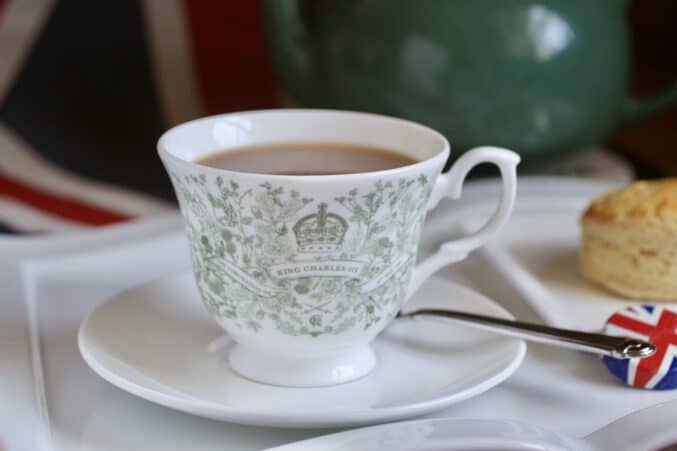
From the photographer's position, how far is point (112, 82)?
1.31 meters

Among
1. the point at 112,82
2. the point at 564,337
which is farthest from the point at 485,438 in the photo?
the point at 112,82

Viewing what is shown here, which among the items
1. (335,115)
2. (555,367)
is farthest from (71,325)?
(555,367)

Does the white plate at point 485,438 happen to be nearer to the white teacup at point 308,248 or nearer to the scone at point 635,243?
the white teacup at point 308,248

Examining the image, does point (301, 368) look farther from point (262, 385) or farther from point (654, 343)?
point (654, 343)

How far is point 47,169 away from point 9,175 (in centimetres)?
5

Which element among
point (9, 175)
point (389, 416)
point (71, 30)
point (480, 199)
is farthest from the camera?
point (71, 30)

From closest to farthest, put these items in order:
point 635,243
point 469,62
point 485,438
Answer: point 485,438 → point 635,243 → point 469,62

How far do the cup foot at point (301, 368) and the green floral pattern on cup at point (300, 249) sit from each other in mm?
24

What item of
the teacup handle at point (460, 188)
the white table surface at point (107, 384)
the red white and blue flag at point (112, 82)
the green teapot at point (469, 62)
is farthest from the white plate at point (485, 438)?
the red white and blue flag at point (112, 82)

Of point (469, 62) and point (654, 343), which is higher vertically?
point (469, 62)

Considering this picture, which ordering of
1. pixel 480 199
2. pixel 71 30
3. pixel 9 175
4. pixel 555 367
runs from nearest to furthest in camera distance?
pixel 555 367, pixel 480 199, pixel 9 175, pixel 71 30

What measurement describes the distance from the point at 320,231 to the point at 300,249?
16 millimetres

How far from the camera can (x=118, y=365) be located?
592 millimetres

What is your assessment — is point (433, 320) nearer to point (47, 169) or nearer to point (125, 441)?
point (125, 441)
